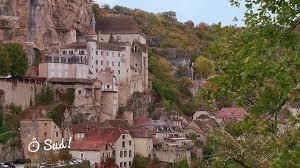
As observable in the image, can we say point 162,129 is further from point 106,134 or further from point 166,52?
point 166,52

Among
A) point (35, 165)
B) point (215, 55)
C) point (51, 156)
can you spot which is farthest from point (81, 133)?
point (215, 55)

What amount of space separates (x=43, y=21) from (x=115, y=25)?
1228 cm

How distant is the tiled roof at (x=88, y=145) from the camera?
179ft

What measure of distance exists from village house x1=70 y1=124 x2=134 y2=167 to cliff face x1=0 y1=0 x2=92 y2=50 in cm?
1488

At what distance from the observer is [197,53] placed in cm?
10938

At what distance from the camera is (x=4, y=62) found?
59.0 metres

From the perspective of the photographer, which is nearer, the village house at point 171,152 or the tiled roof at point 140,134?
the tiled roof at point 140,134

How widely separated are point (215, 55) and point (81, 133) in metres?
43.1

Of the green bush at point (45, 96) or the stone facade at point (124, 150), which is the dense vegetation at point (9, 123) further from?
the stone facade at point (124, 150)

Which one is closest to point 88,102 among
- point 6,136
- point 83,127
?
point 83,127

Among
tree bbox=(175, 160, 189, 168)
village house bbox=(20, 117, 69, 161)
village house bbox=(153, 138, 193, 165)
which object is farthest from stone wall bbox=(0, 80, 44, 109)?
tree bbox=(175, 160, 189, 168)

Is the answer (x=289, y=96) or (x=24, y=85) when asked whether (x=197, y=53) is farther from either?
(x=289, y=96)

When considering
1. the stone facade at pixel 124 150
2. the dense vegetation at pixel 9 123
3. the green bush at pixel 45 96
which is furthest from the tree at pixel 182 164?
the dense vegetation at pixel 9 123

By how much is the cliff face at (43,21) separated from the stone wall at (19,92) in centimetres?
988
